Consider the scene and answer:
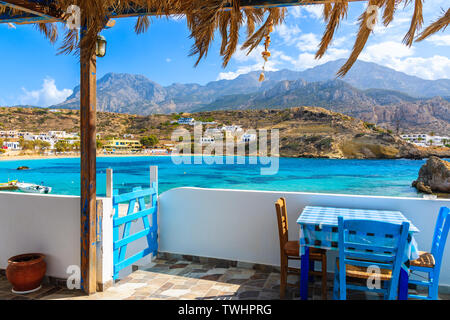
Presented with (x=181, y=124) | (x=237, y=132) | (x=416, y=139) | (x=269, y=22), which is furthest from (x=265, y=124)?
(x=269, y=22)

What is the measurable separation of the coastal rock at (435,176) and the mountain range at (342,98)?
5745 millimetres

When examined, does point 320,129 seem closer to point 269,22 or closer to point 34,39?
point 269,22

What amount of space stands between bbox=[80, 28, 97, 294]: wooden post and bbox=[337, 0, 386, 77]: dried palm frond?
2034mm

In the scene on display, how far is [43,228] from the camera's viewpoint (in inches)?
117

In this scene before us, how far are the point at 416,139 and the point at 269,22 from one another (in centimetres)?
3647

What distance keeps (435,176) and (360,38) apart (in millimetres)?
28528

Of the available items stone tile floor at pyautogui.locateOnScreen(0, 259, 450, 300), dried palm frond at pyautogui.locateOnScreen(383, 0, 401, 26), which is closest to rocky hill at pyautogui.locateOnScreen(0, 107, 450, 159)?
stone tile floor at pyautogui.locateOnScreen(0, 259, 450, 300)

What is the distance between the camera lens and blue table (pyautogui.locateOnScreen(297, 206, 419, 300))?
210 centimetres

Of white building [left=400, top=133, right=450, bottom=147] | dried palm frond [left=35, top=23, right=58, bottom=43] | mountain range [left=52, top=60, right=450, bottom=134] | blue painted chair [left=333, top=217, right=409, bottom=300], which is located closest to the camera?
blue painted chair [left=333, top=217, right=409, bottom=300]

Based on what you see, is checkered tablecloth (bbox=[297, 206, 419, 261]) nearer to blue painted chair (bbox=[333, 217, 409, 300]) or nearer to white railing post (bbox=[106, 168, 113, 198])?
blue painted chair (bbox=[333, 217, 409, 300])

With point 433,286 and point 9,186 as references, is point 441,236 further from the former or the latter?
point 9,186

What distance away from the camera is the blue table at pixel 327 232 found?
6.89 ft

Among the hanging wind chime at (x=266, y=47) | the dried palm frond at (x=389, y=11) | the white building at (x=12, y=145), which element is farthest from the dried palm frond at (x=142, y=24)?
the white building at (x=12, y=145)

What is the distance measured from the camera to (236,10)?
258 centimetres
